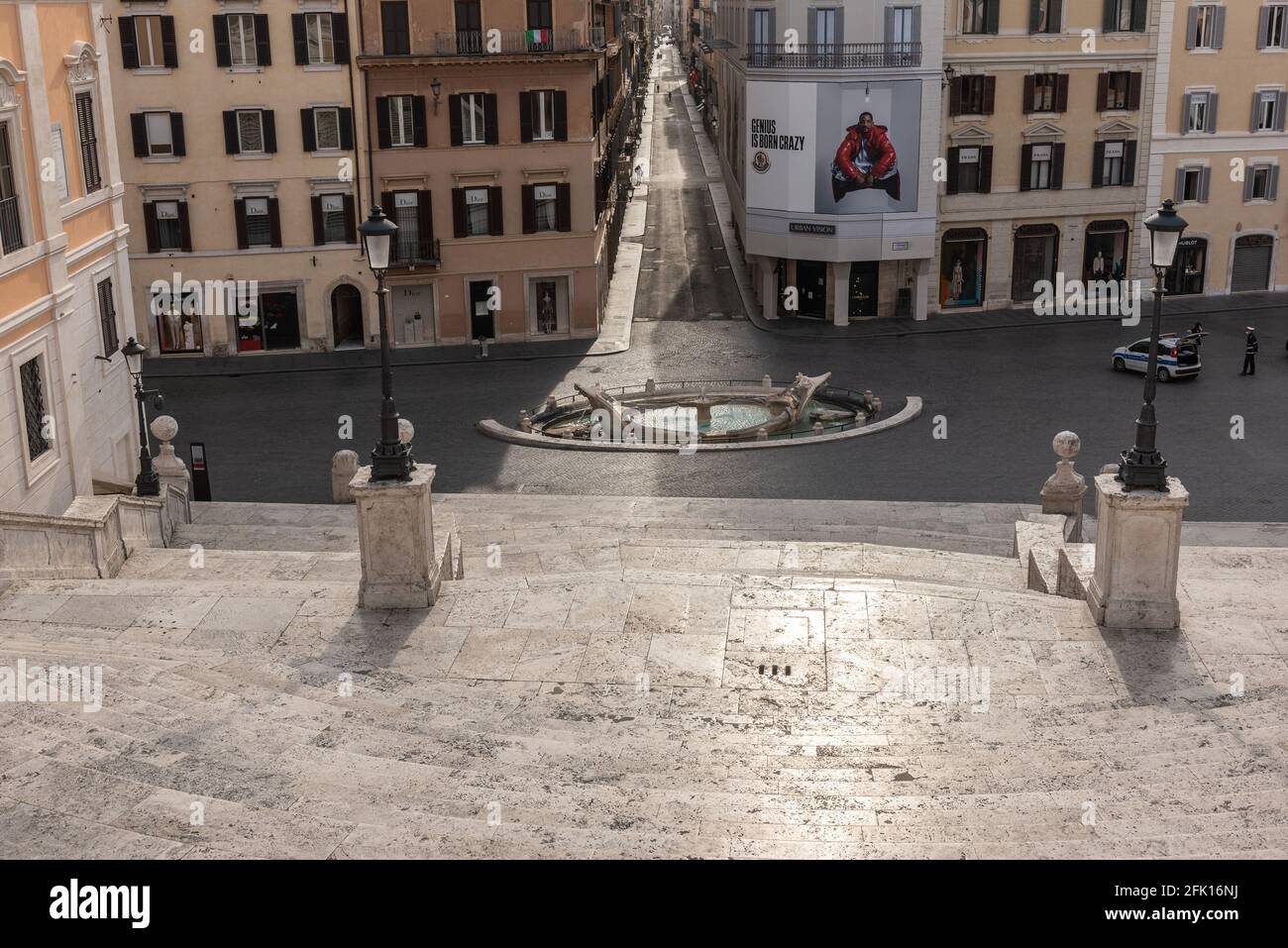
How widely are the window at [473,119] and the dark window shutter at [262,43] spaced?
6171 mm

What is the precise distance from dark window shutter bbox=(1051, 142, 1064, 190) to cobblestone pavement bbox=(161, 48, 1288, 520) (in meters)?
5.28

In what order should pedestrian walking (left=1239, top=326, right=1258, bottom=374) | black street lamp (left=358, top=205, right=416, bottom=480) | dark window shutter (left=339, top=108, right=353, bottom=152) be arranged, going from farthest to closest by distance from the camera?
dark window shutter (left=339, top=108, right=353, bottom=152) → pedestrian walking (left=1239, top=326, right=1258, bottom=374) → black street lamp (left=358, top=205, right=416, bottom=480)

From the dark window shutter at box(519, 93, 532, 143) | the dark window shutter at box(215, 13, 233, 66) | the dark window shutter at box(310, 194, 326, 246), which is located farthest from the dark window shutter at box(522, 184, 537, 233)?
the dark window shutter at box(215, 13, 233, 66)

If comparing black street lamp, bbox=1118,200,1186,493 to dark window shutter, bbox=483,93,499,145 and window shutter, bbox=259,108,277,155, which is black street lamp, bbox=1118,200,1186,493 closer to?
dark window shutter, bbox=483,93,499,145

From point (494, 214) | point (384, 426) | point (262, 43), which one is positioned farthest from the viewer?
point (494, 214)

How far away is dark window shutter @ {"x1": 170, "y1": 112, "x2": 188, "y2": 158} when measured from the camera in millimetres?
46500

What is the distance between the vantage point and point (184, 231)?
156 feet

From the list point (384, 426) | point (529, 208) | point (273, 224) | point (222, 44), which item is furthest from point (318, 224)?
point (384, 426)

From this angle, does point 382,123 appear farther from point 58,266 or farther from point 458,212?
point 58,266

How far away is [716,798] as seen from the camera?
12047 millimetres

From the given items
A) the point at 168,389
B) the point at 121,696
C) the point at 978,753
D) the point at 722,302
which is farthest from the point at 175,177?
the point at 978,753

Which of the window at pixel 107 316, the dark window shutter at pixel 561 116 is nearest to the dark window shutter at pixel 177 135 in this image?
the dark window shutter at pixel 561 116

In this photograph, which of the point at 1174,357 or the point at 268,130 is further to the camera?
the point at 268,130

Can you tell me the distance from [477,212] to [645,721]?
3638 cm
